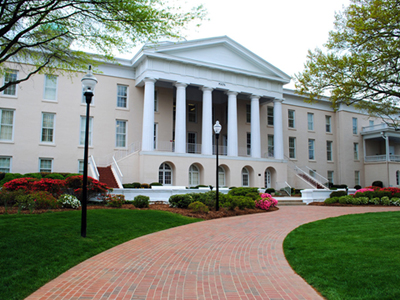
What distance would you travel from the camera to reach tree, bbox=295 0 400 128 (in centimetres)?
1132

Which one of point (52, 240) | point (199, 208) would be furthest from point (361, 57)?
point (52, 240)

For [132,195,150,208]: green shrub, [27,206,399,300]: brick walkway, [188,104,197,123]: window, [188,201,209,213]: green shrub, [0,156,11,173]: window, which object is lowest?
[27,206,399,300]: brick walkway

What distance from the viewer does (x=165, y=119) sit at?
3139 cm

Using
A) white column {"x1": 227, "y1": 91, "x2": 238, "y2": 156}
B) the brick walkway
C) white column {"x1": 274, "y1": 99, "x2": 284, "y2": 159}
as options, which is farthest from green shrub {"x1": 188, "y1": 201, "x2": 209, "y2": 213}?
white column {"x1": 274, "y1": 99, "x2": 284, "y2": 159}

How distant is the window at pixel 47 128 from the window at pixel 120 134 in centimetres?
529

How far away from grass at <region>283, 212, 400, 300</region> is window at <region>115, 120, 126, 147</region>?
21644mm

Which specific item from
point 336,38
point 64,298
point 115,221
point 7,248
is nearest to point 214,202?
point 115,221

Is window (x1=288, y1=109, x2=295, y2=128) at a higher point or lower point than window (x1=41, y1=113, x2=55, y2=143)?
higher

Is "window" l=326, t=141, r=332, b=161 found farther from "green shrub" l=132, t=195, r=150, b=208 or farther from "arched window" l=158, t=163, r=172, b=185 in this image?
"green shrub" l=132, t=195, r=150, b=208

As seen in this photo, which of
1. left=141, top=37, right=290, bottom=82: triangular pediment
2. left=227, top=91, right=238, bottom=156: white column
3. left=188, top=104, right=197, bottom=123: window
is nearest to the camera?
left=141, top=37, right=290, bottom=82: triangular pediment

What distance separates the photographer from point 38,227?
898 cm

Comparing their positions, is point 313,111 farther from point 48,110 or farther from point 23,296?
point 23,296

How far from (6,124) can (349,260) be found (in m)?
26.4

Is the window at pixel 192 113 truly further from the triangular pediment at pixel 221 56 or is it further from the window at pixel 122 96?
the window at pixel 122 96
